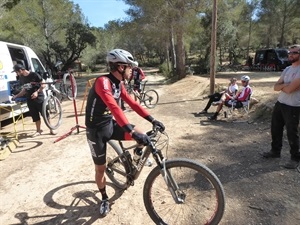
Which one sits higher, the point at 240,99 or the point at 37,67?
the point at 37,67

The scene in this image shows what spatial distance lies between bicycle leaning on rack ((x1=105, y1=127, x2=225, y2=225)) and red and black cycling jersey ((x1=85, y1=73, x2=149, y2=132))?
39 centimetres

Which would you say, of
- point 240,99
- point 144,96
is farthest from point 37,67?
point 240,99

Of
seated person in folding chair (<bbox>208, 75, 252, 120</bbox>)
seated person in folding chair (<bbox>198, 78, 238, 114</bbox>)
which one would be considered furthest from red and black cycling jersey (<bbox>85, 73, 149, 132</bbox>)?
seated person in folding chair (<bbox>198, 78, 238, 114</bbox>)

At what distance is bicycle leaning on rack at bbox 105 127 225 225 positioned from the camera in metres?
2.54

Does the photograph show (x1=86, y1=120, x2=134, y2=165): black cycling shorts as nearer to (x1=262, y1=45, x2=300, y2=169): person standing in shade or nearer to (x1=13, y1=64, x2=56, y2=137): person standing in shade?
Answer: (x1=262, y1=45, x2=300, y2=169): person standing in shade

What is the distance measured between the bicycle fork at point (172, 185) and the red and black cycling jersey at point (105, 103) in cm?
52

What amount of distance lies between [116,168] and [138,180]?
2.10 feet

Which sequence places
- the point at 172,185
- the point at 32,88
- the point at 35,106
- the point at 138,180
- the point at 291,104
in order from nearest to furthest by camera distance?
the point at 172,185, the point at 291,104, the point at 138,180, the point at 32,88, the point at 35,106

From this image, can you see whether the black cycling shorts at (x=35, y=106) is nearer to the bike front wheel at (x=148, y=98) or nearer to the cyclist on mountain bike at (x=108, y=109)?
the cyclist on mountain bike at (x=108, y=109)

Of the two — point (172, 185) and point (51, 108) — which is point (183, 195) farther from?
point (51, 108)

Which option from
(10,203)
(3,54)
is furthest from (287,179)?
(3,54)

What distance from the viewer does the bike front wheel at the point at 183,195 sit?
252cm

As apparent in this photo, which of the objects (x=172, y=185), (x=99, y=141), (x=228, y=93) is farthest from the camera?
(x=228, y=93)

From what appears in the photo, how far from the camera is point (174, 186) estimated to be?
2604 mm
